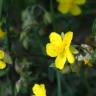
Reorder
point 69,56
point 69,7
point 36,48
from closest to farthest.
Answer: point 69,56 → point 36,48 → point 69,7

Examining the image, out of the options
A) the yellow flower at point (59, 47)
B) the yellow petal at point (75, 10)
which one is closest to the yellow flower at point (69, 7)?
the yellow petal at point (75, 10)

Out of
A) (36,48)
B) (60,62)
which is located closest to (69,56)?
(60,62)

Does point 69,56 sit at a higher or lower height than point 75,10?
lower

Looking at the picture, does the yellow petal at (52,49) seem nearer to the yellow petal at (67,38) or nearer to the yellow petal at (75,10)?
the yellow petal at (67,38)

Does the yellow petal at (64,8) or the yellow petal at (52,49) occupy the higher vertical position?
the yellow petal at (64,8)

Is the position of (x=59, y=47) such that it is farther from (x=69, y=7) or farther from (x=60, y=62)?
(x=69, y=7)

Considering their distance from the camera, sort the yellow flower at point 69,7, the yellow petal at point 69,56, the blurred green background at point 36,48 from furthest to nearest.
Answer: the yellow flower at point 69,7
the blurred green background at point 36,48
the yellow petal at point 69,56

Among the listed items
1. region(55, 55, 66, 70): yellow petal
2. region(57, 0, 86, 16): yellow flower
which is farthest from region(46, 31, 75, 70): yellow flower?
region(57, 0, 86, 16): yellow flower

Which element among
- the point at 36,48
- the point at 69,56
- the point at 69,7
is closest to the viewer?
the point at 69,56

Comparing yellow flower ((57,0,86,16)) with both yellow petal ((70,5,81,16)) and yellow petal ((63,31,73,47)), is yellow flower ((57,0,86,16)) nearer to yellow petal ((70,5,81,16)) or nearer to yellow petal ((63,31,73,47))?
yellow petal ((70,5,81,16))
